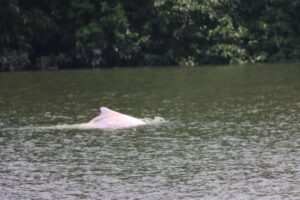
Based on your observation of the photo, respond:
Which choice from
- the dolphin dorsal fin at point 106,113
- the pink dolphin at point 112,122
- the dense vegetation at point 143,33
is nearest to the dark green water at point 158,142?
the pink dolphin at point 112,122

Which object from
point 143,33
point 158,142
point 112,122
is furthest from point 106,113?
point 143,33

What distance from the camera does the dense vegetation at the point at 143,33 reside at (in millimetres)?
57500

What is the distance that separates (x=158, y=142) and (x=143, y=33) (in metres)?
34.3

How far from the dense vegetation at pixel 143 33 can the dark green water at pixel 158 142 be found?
13.6 m

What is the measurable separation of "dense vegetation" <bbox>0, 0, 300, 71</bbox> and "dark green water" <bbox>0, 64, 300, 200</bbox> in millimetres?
13587

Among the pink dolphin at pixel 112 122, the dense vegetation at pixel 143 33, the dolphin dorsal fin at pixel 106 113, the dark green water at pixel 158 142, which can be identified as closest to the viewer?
the dark green water at pixel 158 142

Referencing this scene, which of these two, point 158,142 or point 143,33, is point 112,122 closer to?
point 158,142

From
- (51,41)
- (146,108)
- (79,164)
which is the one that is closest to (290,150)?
(79,164)

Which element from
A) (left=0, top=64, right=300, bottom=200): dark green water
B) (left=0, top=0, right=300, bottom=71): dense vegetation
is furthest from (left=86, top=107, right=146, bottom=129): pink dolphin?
(left=0, top=0, right=300, bottom=71): dense vegetation

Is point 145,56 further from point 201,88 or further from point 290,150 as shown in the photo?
point 290,150

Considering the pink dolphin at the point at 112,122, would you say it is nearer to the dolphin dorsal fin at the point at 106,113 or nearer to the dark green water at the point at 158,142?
the dolphin dorsal fin at the point at 106,113

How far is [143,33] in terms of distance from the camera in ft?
195

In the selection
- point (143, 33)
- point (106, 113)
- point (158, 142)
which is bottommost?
point (158, 142)

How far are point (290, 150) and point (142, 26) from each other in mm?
36807
